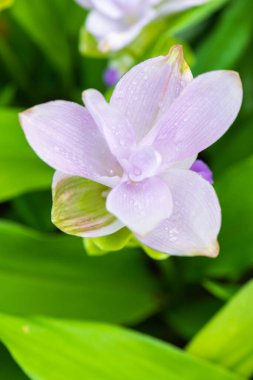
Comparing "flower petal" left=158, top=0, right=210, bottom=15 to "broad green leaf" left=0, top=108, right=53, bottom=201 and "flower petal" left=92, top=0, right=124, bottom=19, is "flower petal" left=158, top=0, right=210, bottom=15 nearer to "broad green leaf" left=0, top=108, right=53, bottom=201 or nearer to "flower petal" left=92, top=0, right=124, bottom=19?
"flower petal" left=92, top=0, right=124, bottom=19

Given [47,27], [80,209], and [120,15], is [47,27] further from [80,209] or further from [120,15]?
[80,209]

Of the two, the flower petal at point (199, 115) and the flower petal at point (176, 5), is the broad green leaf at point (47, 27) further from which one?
the flower petal at point (199, 115)

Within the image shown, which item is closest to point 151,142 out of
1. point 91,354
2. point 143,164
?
point 143,164

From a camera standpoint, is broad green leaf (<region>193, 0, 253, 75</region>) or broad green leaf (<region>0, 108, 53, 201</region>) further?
broad green leaf (<region>193, 0, 253, 75</region>)

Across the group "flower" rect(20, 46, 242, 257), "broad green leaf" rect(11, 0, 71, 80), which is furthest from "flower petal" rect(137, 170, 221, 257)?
"broad green leaf" rect(11, 0, 71, 80)

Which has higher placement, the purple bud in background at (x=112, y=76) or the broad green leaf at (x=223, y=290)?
the purple bud in background at (x=112, y=76)

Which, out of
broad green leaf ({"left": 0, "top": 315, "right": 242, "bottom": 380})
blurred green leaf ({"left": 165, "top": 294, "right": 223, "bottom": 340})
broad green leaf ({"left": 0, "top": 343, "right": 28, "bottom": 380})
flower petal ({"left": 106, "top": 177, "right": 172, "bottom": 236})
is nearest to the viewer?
flower petal ({"left": 106, "top": 177, "right": 172, "bottom": 236})

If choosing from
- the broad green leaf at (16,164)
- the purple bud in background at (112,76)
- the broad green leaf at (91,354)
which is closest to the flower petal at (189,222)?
the broad green leaf at (91,354)
